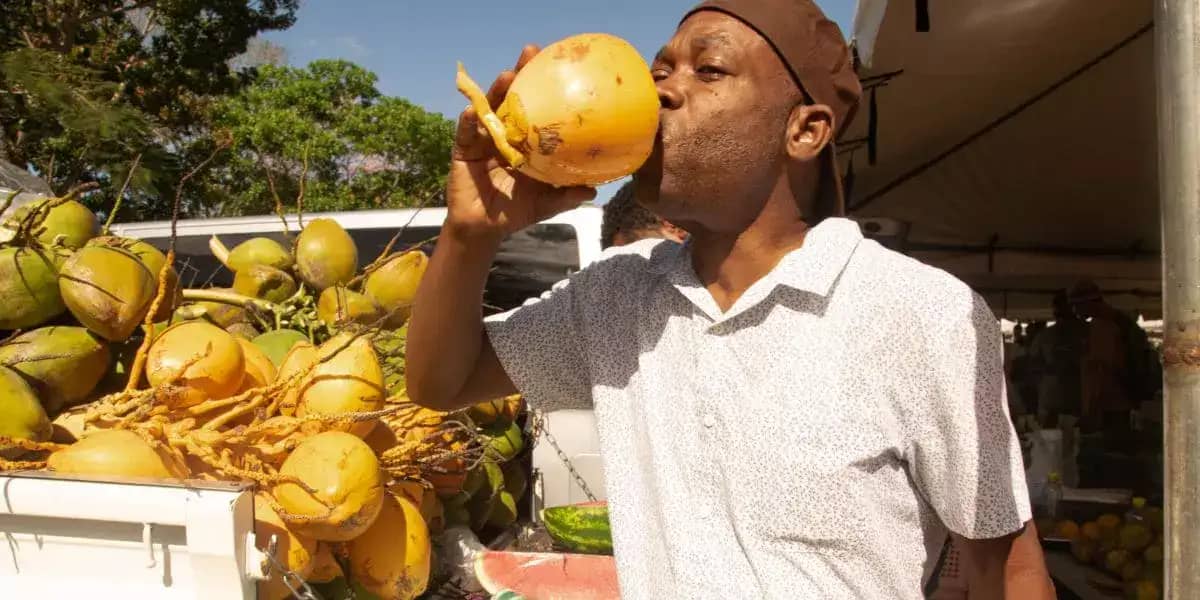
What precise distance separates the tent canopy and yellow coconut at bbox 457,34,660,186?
2.25m

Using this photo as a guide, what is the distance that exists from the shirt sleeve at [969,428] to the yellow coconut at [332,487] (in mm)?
1310

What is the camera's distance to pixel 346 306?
9.84ft

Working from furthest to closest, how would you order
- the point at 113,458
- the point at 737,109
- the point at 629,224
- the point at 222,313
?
the point at 629,224, the point at 222,313, the point at 113,458, the point at 737,109

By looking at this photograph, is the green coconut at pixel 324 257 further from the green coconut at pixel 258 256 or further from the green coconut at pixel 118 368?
the green coconut at pixel 118 368

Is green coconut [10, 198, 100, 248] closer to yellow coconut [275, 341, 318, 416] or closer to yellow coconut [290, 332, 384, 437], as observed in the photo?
yellow coconut [275, 341, 318, 416]

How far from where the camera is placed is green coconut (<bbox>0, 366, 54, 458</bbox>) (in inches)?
81.4

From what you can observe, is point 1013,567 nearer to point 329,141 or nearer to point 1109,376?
point 1109,376

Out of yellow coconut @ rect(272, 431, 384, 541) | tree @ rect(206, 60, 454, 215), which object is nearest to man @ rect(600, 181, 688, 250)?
yellow coconut @ rect(272, 431, 384, 541)

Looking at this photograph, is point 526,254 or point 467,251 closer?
point 467,251

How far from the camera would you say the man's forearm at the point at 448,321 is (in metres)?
1.46

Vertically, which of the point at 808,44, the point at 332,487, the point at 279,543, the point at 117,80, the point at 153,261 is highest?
the point at 117,80

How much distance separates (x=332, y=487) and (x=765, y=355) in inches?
45.3

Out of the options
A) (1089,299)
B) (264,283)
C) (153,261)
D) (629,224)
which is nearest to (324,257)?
(264,283)

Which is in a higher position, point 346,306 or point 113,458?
point 346,306
